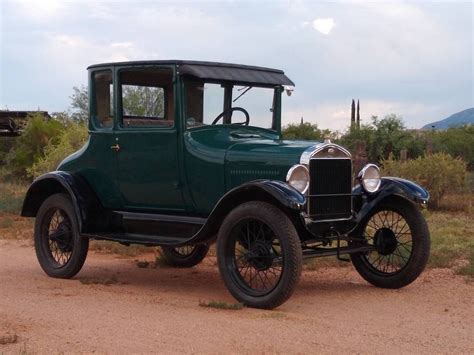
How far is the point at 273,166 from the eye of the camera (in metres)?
7.90

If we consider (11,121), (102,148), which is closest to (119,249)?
(102,148)

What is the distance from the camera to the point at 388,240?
29.0 feet

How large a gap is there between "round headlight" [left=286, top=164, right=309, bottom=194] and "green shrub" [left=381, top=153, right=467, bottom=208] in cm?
1074

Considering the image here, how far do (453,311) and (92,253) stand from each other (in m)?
6.25

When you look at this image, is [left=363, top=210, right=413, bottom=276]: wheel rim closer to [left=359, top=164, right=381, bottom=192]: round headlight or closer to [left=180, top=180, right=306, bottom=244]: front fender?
[left=359, top=164, right=381, bottom=192]: round headlight

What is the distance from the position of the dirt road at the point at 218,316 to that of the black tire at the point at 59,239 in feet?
0.60

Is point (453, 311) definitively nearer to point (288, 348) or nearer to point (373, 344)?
point (373, 344)

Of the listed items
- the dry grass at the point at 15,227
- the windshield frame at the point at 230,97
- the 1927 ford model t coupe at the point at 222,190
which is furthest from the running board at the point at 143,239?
the dry grass at the point at 15,227

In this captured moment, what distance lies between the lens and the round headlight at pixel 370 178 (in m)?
8.59

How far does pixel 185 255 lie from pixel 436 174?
908 cm

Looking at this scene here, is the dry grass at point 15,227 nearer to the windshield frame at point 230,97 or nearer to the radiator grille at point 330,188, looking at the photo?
the windshield frame at point 230,97

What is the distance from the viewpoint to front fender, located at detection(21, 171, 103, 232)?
922 cm

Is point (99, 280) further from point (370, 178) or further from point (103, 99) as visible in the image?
point (370, 178)

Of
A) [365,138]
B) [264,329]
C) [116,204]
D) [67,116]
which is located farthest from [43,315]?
[67,116]
